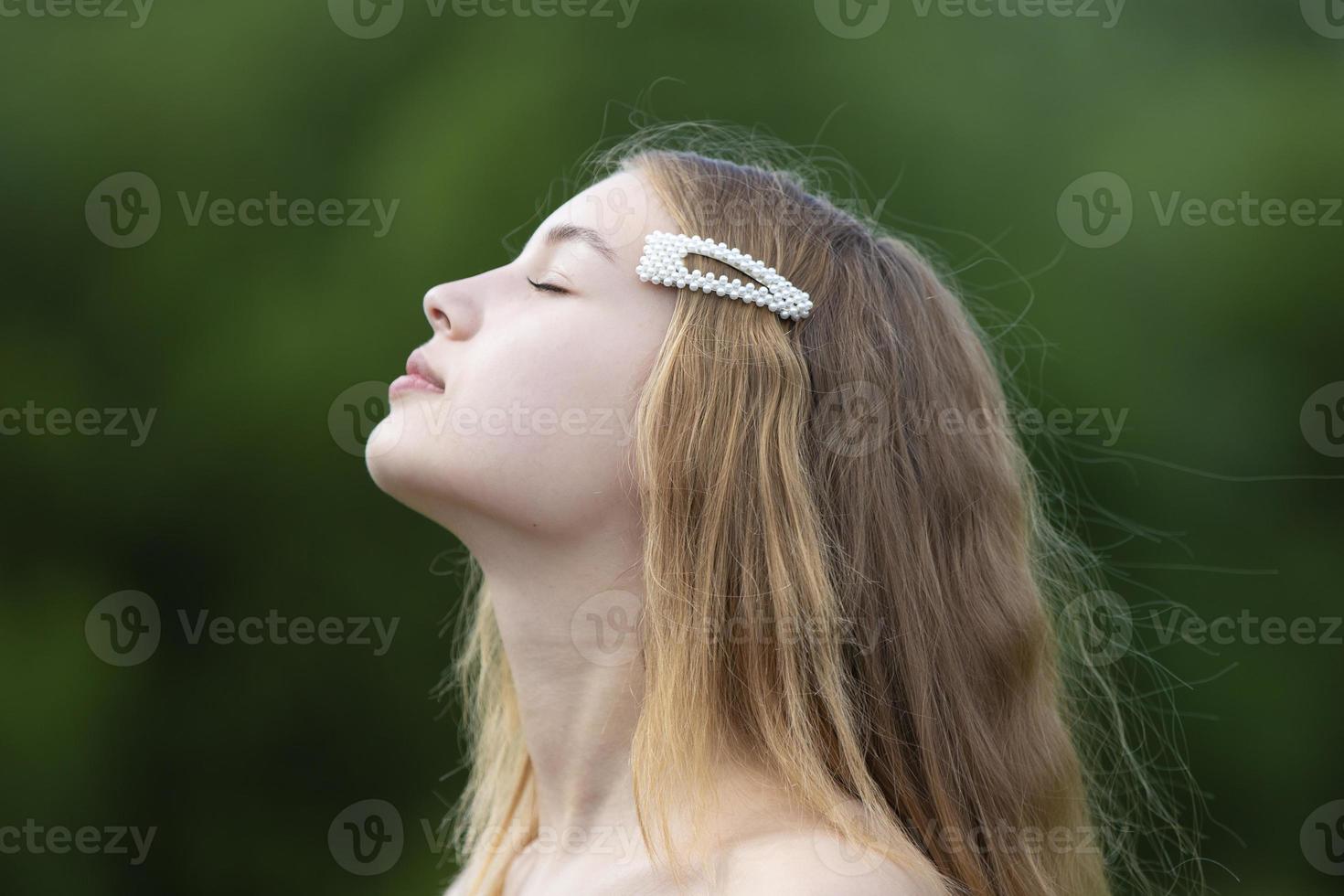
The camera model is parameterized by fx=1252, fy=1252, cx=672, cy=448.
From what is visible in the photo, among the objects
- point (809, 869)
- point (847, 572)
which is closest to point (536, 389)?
point (847, 572)

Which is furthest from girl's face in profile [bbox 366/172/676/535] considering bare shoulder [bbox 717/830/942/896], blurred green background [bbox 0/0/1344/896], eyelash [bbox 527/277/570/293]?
blurred green background [bbox 0/0/1344/896]

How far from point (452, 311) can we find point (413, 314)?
9.39 feet

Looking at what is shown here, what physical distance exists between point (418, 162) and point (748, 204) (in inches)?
121

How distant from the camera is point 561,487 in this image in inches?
83.2

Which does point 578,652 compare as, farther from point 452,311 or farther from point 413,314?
point 413,314

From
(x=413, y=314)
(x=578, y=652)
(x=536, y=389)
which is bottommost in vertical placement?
(x=578, y=652)

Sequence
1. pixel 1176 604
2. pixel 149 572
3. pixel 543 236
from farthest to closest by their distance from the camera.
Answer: pixel 149 572 < pixel 1176 604 < pixel 543 236

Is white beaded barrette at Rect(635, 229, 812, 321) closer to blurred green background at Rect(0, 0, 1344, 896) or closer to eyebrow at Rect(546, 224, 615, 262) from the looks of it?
eyebrow at Rect(546, 224, 615, 262)

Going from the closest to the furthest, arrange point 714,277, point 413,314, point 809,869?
point 809,869 → point 714,277 → point 413,314

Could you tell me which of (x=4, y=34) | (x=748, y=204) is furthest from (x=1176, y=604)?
(x=4, y=34)

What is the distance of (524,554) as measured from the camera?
2184mm

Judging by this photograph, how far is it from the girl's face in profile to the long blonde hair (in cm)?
6

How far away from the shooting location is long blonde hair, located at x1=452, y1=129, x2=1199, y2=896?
2.06 meters

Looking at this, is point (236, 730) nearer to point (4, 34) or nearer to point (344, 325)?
point (344, 325)
